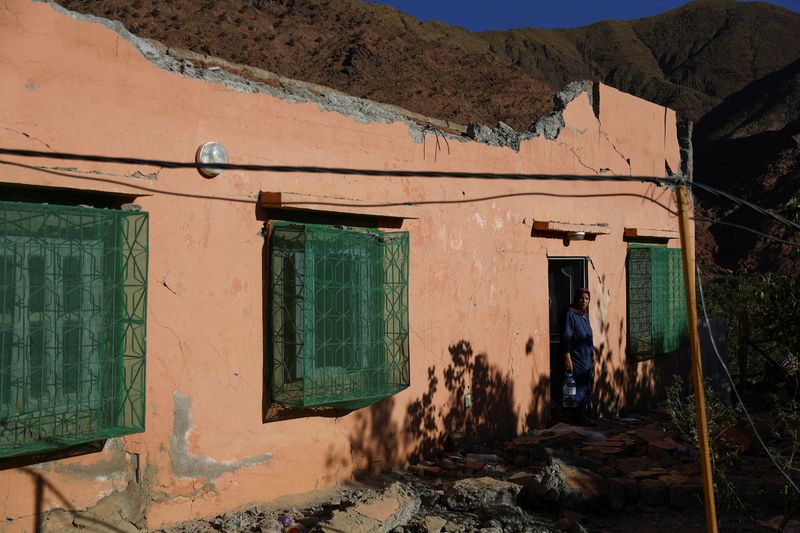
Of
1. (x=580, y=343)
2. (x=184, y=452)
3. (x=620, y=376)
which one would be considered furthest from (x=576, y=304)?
(x=184, y=452)

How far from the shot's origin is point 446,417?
6770 millimetres

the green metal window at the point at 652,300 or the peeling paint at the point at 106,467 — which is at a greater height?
the green metal window at the point at 652,300

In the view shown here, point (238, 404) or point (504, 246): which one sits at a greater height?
point (504, 246)

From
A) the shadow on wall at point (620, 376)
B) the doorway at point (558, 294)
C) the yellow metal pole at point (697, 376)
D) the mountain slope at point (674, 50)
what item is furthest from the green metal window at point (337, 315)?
the mountain slope at point (674, 50)

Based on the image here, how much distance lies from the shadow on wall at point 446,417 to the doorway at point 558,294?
3.27ft

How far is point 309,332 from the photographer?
5305 mm

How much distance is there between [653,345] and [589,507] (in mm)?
4425

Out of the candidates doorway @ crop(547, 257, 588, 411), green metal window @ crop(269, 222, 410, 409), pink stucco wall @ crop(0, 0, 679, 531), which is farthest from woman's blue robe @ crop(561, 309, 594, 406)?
green metal window @ crop(269, 222, 410, 409)

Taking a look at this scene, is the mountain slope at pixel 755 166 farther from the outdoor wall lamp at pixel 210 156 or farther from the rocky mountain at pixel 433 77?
the outdoor wall lamp at pixel 210 156

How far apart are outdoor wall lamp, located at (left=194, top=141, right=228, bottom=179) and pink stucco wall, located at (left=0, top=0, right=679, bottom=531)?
0.06m

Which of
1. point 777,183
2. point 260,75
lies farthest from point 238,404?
point 777,183

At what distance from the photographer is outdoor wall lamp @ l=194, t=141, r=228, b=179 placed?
193 inches

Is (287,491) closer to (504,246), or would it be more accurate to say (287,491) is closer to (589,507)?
(589,507)

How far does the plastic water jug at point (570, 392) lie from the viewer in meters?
7.68
